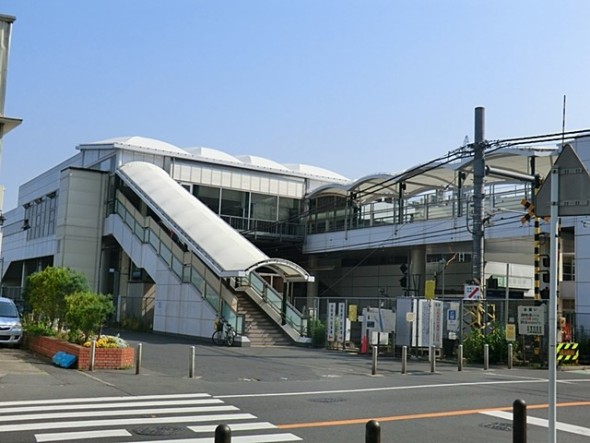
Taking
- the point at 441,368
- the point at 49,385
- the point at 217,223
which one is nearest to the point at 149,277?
the point at 217,223

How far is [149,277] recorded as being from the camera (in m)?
39.6

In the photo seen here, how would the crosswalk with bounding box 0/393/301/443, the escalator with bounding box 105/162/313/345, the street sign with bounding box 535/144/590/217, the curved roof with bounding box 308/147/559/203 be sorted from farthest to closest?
the curved roof with bounding box 308/147/559/203
the escalator with bounding box 105/162/313/345
the crosswalk with bounding box 0/393/301/443
the street sign with bounding box 535/144/590/217

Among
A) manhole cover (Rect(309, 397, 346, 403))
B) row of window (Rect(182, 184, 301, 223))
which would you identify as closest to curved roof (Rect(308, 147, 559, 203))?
row of window (Rect(182, 184, 301, 223))

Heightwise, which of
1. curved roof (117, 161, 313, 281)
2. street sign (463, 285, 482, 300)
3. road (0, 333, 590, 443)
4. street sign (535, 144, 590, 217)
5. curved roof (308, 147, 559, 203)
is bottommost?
road (0, 333, 590, 443)

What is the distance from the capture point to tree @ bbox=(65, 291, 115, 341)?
63.3 ft

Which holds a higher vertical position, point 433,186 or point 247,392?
point 433,186

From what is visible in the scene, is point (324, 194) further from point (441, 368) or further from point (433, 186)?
point (441, 368)

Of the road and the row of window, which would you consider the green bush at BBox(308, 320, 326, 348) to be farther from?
the row of window

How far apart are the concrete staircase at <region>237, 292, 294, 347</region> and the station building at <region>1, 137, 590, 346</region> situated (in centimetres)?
7

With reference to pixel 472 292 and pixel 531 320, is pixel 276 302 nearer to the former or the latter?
pixel 472 292

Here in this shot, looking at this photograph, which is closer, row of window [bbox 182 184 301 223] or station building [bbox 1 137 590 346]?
station building [bbox 1 137 590 346]

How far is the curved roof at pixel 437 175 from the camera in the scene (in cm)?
3344

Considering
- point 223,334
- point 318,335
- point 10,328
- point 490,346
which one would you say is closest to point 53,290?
point 10,328

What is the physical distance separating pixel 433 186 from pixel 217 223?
50.6 feet
